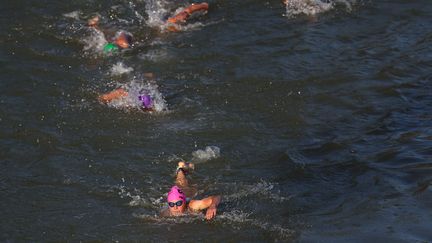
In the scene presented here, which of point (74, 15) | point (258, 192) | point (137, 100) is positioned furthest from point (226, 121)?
point (74, 15)

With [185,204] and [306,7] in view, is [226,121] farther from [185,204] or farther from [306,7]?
[306,7]

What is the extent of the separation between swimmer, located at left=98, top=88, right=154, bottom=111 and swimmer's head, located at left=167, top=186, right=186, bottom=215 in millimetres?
3237

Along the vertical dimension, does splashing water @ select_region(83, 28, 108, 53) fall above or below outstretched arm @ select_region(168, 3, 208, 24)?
below

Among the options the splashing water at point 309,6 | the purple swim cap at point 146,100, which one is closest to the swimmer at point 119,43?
the purple swim cap at point 146,100

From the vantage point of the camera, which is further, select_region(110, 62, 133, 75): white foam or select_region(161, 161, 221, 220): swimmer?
select_region(110, 62, 133, 75): white foam

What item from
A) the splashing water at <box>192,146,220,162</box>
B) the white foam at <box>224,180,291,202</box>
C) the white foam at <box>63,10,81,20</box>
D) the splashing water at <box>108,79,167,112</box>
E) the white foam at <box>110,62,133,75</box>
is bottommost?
the white foam at <box>224,180,291,202</box>

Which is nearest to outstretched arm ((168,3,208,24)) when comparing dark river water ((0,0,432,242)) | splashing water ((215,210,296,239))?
dark river water ((0,0,432,242))

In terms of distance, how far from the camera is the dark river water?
31.0ft

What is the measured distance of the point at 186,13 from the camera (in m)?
16.0

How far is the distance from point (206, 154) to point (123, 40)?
4.61 metres

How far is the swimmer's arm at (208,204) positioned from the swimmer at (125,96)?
3.22 metres

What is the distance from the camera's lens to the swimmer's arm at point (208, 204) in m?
9.12

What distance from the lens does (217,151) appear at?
11078 millimetres

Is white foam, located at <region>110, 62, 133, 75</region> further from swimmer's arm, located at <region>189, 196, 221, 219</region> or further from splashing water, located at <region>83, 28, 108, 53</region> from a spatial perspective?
swimmer's arm, located at <region>189, 196, 221, 219</region>
